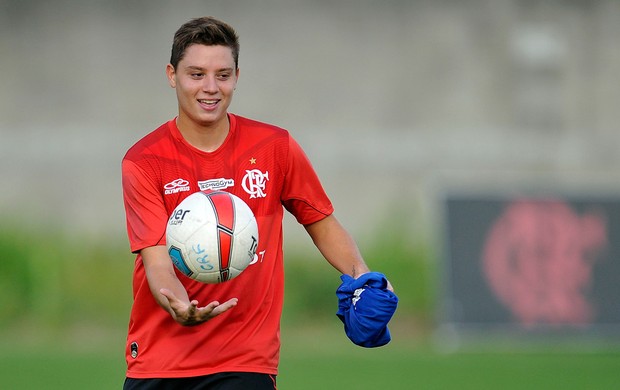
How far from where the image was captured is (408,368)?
12703mm

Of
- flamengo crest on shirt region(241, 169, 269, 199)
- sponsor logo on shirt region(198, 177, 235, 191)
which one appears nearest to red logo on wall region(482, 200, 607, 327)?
flamengo crest on shirt region(241, 169, 269, 199)

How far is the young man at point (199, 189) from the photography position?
16.5 ft

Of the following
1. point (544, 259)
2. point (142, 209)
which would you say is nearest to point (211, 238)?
point (142, 209)

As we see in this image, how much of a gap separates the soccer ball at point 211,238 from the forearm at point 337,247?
24.0 inches

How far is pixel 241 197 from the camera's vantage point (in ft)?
17.0

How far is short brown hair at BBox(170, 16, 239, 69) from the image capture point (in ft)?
16.6

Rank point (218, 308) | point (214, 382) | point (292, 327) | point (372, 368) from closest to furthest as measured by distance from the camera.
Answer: point (218, 308), point (214, 382), point (372, 368), point (292, 327)

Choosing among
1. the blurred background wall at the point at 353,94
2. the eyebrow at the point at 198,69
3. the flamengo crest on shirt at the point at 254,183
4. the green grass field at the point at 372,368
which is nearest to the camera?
the eyebrow at the point at 198,69

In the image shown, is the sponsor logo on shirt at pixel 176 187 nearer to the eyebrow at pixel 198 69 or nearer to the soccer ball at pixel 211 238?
the soccer ball at pixel 211 238

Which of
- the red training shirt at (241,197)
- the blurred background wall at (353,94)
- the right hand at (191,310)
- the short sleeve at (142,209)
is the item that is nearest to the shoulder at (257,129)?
the red training shirt at (241,197)

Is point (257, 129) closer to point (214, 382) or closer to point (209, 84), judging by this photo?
point (209, 84)

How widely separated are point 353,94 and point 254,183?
42.9 ft

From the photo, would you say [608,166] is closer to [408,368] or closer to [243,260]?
[408,368]

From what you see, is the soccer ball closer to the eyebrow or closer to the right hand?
the right hand
